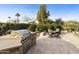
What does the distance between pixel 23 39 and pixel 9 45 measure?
255 millimetres

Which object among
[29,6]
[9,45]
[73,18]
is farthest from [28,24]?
[73,18]

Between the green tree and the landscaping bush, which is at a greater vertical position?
the green tree

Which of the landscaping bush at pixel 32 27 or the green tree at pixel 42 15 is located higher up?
the green tree at pixel 42 15

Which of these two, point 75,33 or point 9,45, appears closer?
point 9,45

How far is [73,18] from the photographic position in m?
3.62

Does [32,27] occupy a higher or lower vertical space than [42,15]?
lower

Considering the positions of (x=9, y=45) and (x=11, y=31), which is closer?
(x=9, y=45)

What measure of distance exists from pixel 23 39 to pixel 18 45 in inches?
6.7
